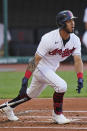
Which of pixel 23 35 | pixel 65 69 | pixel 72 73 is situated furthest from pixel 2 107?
pixel 23 35

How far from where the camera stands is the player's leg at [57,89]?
7.05 metres

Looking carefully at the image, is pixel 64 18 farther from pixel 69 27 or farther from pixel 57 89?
pixel 57 89

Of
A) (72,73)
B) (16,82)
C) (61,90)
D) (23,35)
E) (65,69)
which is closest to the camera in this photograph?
(61,90)

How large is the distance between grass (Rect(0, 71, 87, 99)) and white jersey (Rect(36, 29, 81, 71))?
272 cm

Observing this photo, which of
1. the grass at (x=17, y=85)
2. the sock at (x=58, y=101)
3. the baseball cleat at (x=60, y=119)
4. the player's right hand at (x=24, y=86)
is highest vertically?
the player's right hand at (x=24, y=86)

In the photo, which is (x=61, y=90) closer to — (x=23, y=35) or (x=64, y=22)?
(x=64, y=22)

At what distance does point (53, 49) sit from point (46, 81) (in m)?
0.48

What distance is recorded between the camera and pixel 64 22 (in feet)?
23.7

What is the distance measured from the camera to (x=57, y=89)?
7.07m

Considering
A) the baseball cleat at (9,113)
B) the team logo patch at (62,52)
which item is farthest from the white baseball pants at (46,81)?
the baseball cleat at (9,113)

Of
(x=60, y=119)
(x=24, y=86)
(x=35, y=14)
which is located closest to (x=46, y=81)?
(x=24, y=86)

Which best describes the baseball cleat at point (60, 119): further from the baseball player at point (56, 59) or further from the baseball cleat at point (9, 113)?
the baseball cleat at point (9, 113)

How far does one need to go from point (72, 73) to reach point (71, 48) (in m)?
6.72

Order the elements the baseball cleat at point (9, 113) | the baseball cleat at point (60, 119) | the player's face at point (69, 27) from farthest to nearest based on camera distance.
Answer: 1. the baseball cleat at point (9, 113)
2. the baseball cleat at point (60, 119)
3. the player's face at point (69, 27)
